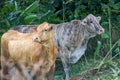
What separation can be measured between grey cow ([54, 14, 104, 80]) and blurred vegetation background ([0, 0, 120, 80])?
0.35 m

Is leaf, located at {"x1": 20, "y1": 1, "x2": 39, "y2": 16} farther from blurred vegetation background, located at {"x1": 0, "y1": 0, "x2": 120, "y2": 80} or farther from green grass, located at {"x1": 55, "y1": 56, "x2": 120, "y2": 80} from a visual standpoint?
green grass, located at {"x1": 55, "y1": 56, "x2": 120, "y2": 80}

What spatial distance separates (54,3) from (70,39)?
1.95m

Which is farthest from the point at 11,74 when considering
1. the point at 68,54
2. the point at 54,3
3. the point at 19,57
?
the point at 54,3

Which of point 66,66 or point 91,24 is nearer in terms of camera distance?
point 91,24

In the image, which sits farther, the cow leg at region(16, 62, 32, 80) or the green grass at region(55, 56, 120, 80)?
the green grass at region(55, 56, 120, 80)

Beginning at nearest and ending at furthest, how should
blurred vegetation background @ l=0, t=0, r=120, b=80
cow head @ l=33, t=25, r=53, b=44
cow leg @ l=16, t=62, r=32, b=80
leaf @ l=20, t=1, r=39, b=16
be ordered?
cow leg @ l=16, t=62, r=32, b=80, cow head @ l=33, t=25, r=53, b=44, blurred vegetation background @ l=0, t=0, r=120, b=80, leaf @ l=20, t=1, r=39, b=16

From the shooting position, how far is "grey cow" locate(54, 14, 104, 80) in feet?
31.1

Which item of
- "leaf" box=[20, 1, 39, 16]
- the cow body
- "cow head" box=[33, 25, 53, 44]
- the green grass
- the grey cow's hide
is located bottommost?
the green grass

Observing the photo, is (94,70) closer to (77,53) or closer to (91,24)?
(77,53)

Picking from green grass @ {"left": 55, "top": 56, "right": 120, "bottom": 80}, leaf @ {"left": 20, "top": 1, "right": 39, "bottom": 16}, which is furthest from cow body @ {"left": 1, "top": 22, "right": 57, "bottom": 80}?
leaf @ {"left": 20, "top": 1, "right": 39, "bottom": 16}

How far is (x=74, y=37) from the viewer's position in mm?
9531

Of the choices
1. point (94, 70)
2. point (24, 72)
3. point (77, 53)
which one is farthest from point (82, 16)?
point (24, 72)

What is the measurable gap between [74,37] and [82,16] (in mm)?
1528

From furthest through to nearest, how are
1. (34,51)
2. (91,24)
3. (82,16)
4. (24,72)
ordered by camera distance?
(82,16), (91,24), (34,51), (24,72)
